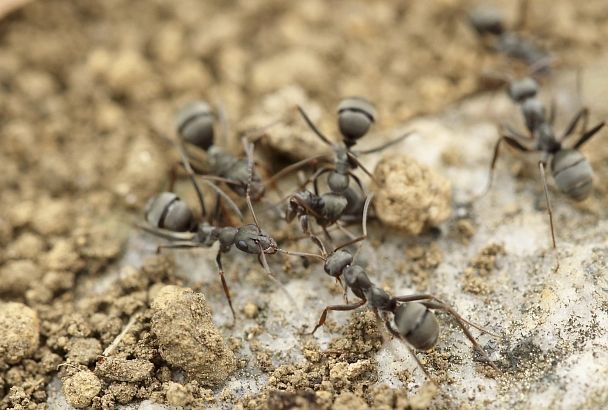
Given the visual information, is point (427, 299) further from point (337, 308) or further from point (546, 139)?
point (546, 139)

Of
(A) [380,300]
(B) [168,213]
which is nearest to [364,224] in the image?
(A) [380,300]

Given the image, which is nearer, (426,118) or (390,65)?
(426,118)

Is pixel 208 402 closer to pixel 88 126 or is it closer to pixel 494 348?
pixel 494 348

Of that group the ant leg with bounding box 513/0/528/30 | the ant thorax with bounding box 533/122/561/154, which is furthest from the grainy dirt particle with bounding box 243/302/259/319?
the ant leg with bounding box 513/0/528/30

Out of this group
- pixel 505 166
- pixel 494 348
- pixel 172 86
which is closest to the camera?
pixel 494 348

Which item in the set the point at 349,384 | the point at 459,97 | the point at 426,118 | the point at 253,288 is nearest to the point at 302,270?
the point at 253,288

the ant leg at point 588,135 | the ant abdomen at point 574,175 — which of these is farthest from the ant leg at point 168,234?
the ant leg at point 588,135

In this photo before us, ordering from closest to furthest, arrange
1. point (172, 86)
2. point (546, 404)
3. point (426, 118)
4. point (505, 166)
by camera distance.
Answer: point (546, 404) < point (505, 166) < point (426, 118) < point (172, 86)
